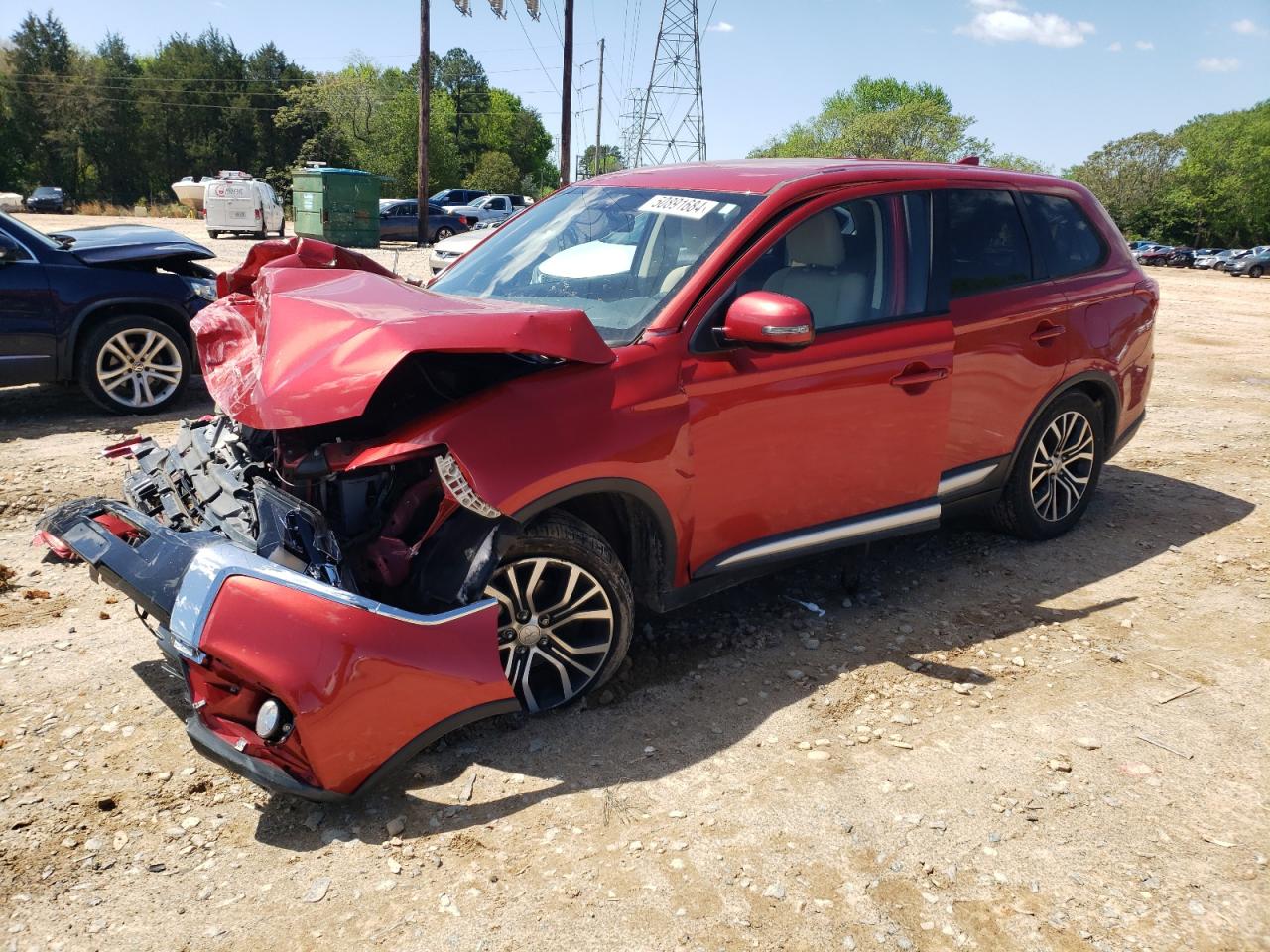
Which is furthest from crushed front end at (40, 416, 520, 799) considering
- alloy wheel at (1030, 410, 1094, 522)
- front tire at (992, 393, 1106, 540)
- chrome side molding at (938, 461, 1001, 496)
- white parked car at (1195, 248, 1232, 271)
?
white parked car at (1195, 248, 1232, 271)

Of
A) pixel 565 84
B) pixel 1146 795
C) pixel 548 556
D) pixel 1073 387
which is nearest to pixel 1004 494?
pixel 1073 387

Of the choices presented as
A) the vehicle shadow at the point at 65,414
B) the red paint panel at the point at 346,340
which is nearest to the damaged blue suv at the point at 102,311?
the vehicle shadow at the point at 65,414

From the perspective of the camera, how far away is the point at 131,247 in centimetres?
748

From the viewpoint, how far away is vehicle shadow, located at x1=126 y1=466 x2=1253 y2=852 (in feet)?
10.0

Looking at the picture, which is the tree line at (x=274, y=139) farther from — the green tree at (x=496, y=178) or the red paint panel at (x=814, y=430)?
the red paint panel at (x=814, y=430)

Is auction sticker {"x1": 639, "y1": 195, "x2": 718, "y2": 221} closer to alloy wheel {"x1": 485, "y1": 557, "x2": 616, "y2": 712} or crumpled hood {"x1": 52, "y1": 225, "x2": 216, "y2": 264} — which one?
alloy wheel {"x1": 485, "y1": 557, "x2": 616, "y2": 712}

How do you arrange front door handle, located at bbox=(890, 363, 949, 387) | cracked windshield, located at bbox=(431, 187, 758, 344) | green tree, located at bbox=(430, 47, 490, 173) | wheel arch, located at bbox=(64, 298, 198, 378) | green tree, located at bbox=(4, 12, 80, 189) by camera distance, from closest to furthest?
1. cracked windshield, located at bbox=(431, 187, 758, 344)
2. front door handle, located at bbox=(890, 363, 949, 387)
3. wheel arch, located at bbox=(64, 298, 198, 378)
4. green tree, located at bbox=(4, 12, 80, 189)
5. green tree, located at bbox=(430, 47, 490, 173)

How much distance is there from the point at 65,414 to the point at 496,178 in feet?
213

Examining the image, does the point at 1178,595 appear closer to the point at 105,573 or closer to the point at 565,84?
the point at 105,573

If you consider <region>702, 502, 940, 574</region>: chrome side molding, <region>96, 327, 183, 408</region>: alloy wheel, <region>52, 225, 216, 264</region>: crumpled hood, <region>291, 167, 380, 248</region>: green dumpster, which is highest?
<region>291, 167, 380, 248</region>: green dumpster

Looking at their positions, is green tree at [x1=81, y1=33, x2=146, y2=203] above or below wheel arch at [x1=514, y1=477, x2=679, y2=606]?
above

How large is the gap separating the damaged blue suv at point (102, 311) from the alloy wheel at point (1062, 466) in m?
5.68

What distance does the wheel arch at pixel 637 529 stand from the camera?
342 centimetres

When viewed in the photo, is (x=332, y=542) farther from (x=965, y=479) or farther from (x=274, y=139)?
(x=274, y=139)
